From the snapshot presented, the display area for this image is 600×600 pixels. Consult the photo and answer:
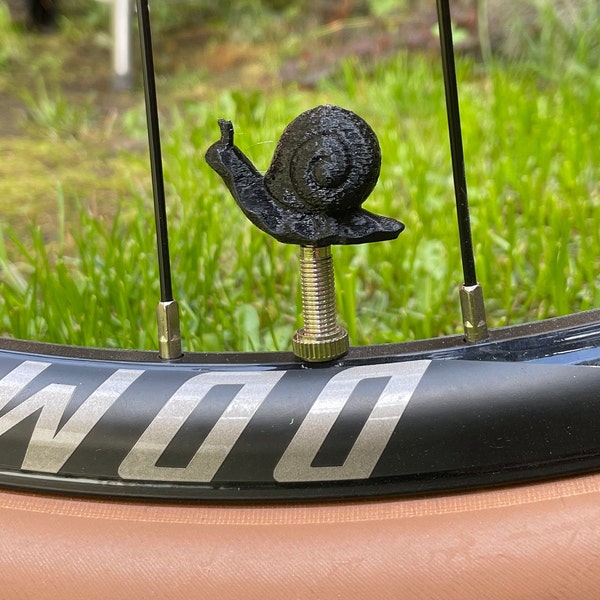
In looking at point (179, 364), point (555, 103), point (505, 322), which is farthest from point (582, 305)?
point (555, 103)

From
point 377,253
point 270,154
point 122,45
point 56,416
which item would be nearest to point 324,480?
point 56,416

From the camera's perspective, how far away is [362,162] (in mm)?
580

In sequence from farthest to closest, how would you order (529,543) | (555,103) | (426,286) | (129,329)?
(555,103) < (426,286) < (129,329) < (529,543)

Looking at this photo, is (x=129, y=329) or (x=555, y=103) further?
(x=555, y=103)

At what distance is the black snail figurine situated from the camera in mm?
577

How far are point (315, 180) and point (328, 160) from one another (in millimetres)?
A: 15

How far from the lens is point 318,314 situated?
62 centimetres

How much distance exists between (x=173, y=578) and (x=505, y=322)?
0.66 meters

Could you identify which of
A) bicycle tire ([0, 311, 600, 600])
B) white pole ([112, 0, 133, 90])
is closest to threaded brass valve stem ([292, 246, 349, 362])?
bicycle tire ([0, 311, 600, 600])

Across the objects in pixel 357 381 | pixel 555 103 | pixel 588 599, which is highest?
pixel 555 103

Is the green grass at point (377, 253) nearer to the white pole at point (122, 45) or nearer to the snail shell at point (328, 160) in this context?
the snail shell at point (328, 160)

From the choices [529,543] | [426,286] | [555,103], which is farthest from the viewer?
[555,103]

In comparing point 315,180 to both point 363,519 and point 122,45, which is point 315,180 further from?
point 122,45

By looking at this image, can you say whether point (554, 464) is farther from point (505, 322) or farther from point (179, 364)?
point (505, 322)
